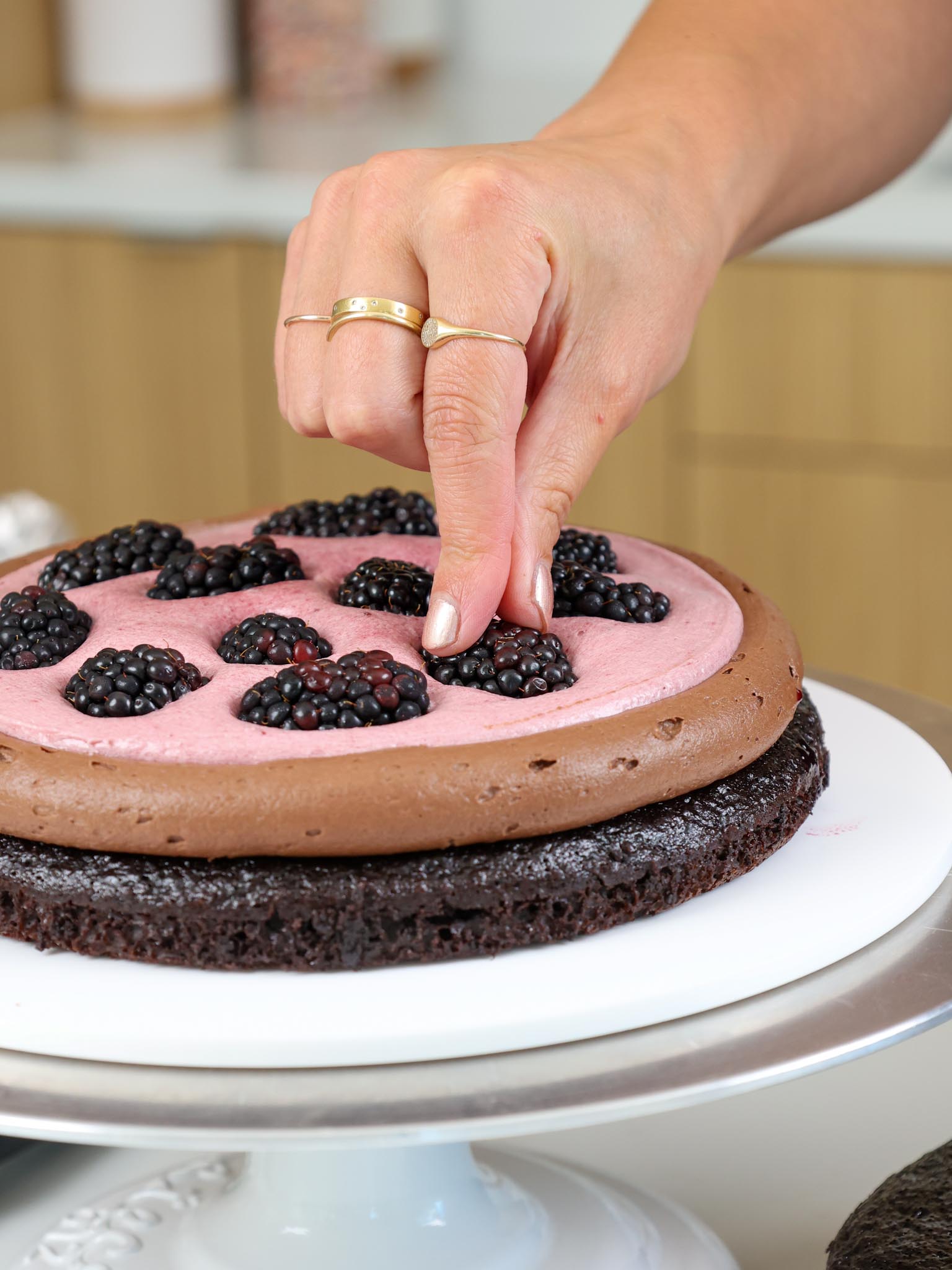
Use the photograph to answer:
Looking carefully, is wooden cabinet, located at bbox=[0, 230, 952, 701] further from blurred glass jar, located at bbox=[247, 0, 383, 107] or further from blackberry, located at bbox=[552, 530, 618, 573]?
blackberry, located at bbox=[552, 530, 618, 573]

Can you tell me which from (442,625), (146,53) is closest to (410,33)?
(146,53)

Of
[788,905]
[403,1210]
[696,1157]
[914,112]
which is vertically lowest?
[696,1157]

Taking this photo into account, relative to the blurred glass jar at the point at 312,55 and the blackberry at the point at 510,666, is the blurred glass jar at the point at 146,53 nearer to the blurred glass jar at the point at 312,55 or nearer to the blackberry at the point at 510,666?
the blurred glass jar at the point at 312,55

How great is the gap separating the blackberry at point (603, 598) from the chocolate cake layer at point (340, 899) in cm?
21

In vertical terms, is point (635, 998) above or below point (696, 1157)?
above

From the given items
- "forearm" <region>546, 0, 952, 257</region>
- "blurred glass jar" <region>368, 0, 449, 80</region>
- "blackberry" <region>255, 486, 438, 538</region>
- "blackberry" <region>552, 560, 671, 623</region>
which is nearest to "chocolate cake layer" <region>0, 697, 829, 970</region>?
"blackberry" <region>552, 560, 671, 623</region>

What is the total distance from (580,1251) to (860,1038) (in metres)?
0.44

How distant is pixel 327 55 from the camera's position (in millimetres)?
3865

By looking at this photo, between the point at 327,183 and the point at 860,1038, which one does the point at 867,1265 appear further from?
the point at 327,183

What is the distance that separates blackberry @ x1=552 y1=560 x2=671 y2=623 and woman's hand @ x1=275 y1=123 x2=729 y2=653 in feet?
0.15

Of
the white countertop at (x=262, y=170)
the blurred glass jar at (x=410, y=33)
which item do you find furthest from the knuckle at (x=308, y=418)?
the blurred glass jar at (x=410, y=33)

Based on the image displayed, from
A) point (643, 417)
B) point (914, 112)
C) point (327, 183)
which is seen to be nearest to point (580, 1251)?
point (327, 183)

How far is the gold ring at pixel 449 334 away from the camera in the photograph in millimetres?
1021

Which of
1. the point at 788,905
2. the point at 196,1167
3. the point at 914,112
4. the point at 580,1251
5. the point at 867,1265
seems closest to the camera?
the point at 788,905
